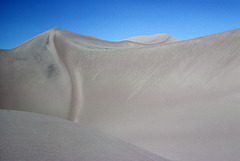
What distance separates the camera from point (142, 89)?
332cm

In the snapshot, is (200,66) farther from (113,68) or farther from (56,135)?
(56,135)

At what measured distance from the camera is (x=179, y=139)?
239 cm

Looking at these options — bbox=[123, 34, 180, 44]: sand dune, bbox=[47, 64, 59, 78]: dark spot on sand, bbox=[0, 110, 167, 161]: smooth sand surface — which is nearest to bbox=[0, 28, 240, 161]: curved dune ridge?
bbox=[47, 64, 59, 78]: dark spot on sand

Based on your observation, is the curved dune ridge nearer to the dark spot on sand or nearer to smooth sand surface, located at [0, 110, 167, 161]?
the dark spot on sand

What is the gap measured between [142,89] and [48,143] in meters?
2.29

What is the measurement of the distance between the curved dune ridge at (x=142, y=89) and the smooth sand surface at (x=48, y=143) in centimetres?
110

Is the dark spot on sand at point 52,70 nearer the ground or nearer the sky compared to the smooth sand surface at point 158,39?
nearer the ground

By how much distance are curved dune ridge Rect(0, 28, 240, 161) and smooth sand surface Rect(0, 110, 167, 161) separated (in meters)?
1.10

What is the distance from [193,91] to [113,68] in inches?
60.2

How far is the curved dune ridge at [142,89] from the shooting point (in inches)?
96.0

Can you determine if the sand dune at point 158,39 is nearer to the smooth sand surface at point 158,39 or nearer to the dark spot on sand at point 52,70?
the smooth sand surface at point 158,39

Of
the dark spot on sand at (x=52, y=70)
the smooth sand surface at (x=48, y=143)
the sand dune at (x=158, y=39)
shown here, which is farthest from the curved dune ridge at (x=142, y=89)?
the sand dune at (x=158, y=39)

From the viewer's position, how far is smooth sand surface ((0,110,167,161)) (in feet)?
3.40

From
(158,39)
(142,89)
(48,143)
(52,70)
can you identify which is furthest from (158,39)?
(48,143)
